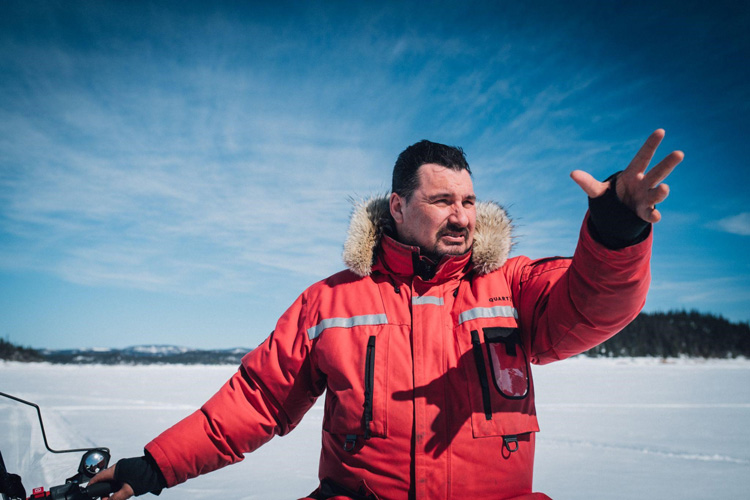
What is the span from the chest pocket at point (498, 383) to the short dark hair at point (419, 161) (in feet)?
2.30

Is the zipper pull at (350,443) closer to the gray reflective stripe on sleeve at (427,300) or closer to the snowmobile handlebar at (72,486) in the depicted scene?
the gray reflective stripe on sleeve at (427,300)

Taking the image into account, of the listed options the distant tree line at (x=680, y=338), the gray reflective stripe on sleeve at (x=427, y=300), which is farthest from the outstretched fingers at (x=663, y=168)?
the distant tree line at (x=680, y=338)

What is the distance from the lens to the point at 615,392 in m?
10.2

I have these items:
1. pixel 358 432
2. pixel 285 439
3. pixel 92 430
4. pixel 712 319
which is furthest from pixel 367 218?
pixel 712 319

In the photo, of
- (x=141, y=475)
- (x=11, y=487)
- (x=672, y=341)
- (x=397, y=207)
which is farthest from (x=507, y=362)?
(x=672, y=341)

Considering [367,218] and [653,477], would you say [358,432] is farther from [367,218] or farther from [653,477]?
[653,477]

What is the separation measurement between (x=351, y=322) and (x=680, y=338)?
55017mm

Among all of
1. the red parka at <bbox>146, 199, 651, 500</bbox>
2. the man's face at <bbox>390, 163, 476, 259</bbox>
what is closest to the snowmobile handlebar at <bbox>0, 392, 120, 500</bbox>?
the red parka at <bbox>146, 199, 651, 500</bbox>

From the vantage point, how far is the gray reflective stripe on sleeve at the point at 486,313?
62.6 inches

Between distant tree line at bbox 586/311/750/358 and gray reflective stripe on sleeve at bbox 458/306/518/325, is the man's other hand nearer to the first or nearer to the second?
gray reflective stripe on sleeve at bbox 458/306/518/325

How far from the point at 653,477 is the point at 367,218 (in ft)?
11.6

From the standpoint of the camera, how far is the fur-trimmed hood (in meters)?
1.70

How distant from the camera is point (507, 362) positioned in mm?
1503

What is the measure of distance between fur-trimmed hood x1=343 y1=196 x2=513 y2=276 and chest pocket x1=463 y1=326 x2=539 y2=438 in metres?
0.28
